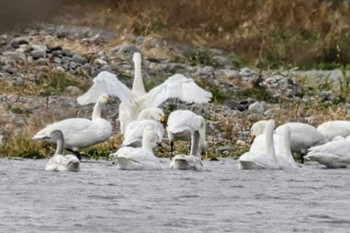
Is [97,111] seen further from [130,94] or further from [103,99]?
[130,94]

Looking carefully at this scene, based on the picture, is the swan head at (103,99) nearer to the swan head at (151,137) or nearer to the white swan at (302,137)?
the swan head at (151,137)

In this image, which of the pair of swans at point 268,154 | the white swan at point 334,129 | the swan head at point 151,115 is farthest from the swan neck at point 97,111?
the white swan at point 334,129

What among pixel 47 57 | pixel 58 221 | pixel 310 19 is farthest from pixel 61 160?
pixel 310 19

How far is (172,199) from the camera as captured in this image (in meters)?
9.45

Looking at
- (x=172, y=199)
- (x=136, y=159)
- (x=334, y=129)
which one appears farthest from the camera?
(x=334, y=129)

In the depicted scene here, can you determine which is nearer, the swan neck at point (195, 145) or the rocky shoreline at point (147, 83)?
the swan neck at point (195, 145)

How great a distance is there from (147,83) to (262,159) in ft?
29.8

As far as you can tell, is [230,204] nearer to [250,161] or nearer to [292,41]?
[250,161]

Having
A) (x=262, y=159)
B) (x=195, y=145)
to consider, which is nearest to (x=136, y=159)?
(x=195, y=145)

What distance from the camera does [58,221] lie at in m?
7.70

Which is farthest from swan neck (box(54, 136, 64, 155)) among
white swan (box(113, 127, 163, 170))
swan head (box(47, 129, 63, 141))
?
white swan (box(113, 127, 163, 170))

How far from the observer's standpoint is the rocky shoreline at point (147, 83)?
53.3ft

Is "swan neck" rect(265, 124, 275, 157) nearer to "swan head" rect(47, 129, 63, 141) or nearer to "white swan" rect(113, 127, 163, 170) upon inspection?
"white swan" rect(113, 127, 163, 170)

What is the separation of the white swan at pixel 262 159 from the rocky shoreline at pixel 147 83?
5.84 ft
